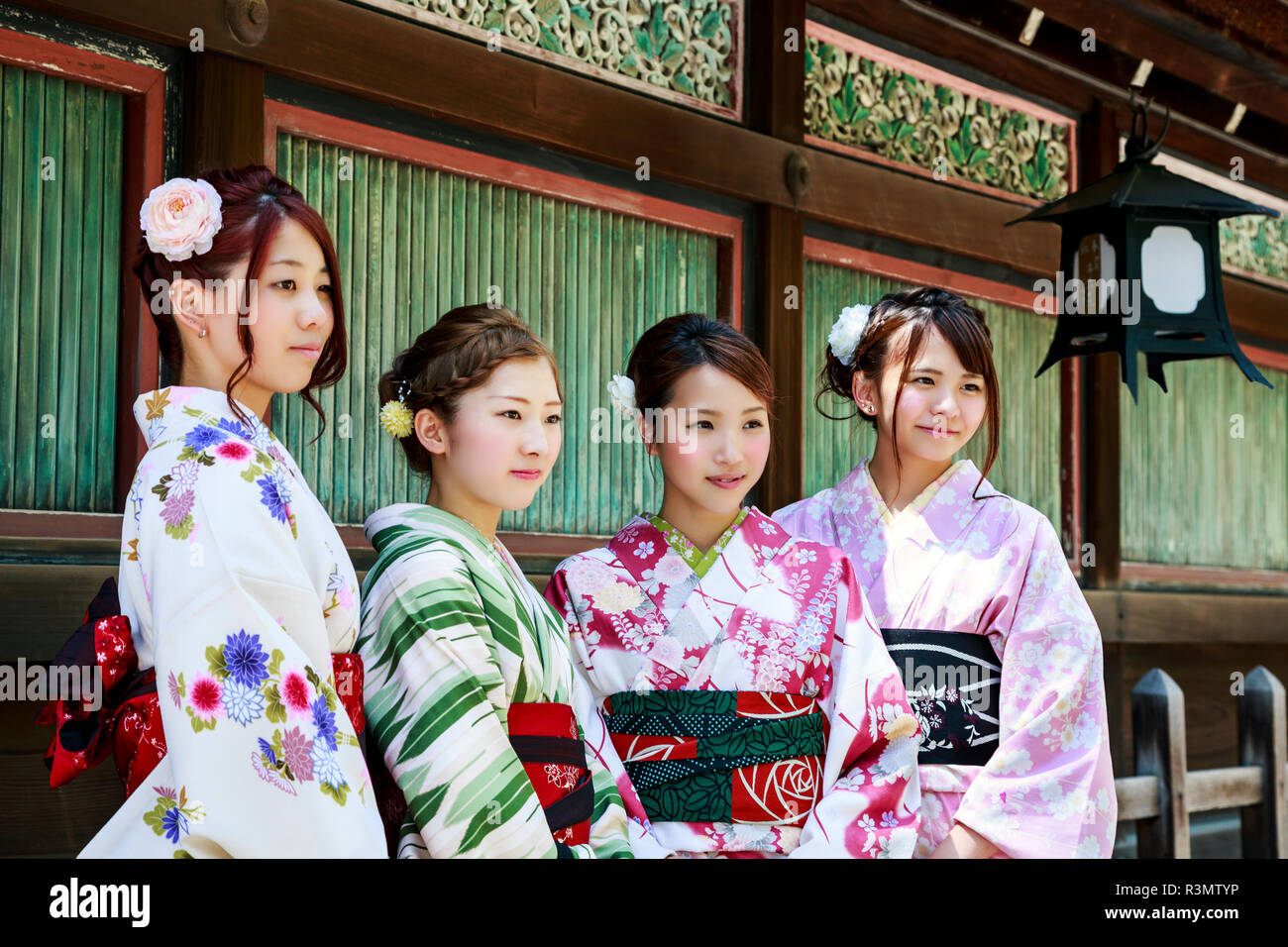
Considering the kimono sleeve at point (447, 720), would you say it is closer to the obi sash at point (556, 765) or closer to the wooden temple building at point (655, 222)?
the obi sash at point (556, 765)

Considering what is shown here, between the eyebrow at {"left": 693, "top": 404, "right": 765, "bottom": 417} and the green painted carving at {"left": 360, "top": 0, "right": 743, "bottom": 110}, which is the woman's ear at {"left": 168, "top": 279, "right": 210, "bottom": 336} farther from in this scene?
the green painted carving at {"left": 360, "top": 0, "right": 743, "bottom": 110}

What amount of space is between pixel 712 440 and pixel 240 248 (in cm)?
117

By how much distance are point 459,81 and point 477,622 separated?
2.06m

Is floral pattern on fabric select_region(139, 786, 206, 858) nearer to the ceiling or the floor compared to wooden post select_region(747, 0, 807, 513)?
nearer to the floor

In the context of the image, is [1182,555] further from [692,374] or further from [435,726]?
[435,726]

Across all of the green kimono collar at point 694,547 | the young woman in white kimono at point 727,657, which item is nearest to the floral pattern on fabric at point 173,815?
the young woman in white kimono at point 727,657

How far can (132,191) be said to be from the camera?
347cm

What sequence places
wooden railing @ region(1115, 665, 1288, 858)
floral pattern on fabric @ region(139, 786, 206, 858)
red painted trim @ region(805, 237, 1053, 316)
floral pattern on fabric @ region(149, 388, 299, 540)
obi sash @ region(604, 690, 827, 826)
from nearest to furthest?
1. floral pattern on fabric @ region(139, 786, 206, 858)
2. floral pattern on fabric @ region(149, 388, 299, 540)
3. obi sash @ region(604, 690, 827, 826)
4. red painted trim @ region(805, 237, 1053, 316)
5. wooden railing @ region(1115, 665, 1288, 858)

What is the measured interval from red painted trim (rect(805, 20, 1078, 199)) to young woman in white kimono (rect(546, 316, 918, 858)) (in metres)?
2.34

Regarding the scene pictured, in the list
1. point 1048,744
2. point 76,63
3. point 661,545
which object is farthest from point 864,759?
point 76,63

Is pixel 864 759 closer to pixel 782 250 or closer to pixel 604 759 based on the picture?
pixel 604 759

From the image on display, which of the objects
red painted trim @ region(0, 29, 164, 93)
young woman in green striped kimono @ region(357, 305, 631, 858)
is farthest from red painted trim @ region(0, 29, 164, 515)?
young woman in green striped kimono @ region(357, 305, 631, 858)

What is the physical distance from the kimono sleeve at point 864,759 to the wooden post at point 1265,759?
3.84 metres

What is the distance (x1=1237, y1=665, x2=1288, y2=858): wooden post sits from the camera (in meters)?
6.27
